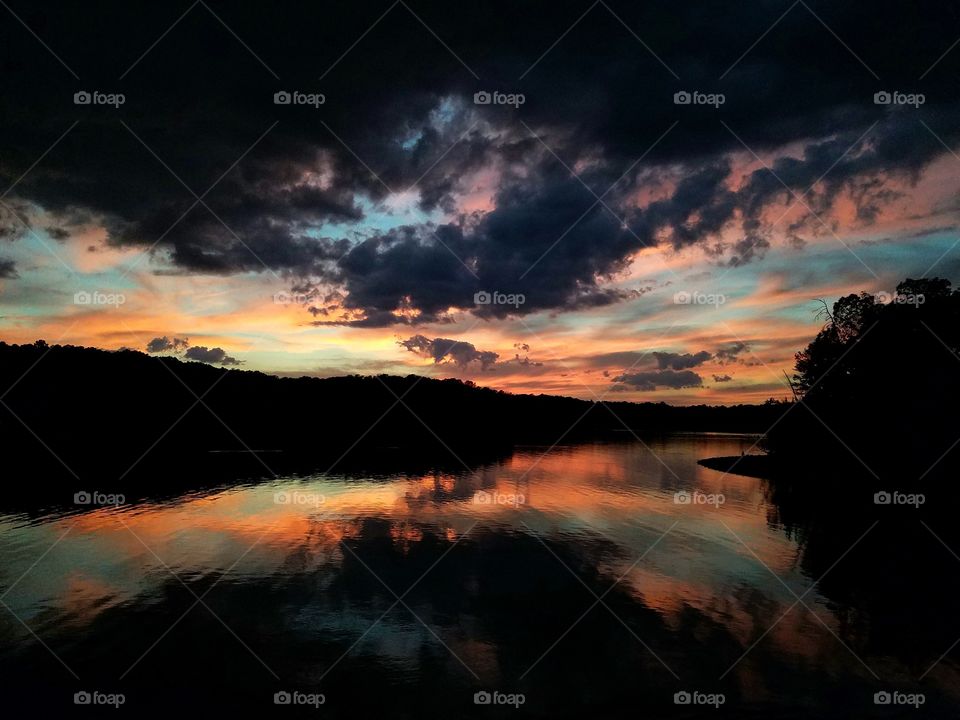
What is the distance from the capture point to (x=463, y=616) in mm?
19219

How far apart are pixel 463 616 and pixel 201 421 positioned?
369ft

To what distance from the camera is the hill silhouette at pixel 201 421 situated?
70438 mm

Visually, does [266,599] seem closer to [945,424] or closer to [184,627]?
[184,627]

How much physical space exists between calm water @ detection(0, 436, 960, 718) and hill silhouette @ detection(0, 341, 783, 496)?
32.3 m

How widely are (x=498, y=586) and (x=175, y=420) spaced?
352ft

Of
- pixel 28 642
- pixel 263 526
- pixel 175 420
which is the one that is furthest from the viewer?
pixel 175 420

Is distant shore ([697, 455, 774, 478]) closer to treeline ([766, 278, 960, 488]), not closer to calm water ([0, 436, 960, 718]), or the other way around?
treeline ([766, 278, 960, 488])

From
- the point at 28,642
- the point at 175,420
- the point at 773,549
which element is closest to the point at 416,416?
the point at 175,420

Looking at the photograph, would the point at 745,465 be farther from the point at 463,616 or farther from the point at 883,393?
the point at 463,616

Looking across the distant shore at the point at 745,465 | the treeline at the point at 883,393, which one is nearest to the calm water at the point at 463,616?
the treeline at the point at 883,393

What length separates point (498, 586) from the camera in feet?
74.2

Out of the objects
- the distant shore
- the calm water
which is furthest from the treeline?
the calm water

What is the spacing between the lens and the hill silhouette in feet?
231

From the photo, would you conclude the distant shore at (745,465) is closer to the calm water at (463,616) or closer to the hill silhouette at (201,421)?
the hill silhouette at (201,421)
